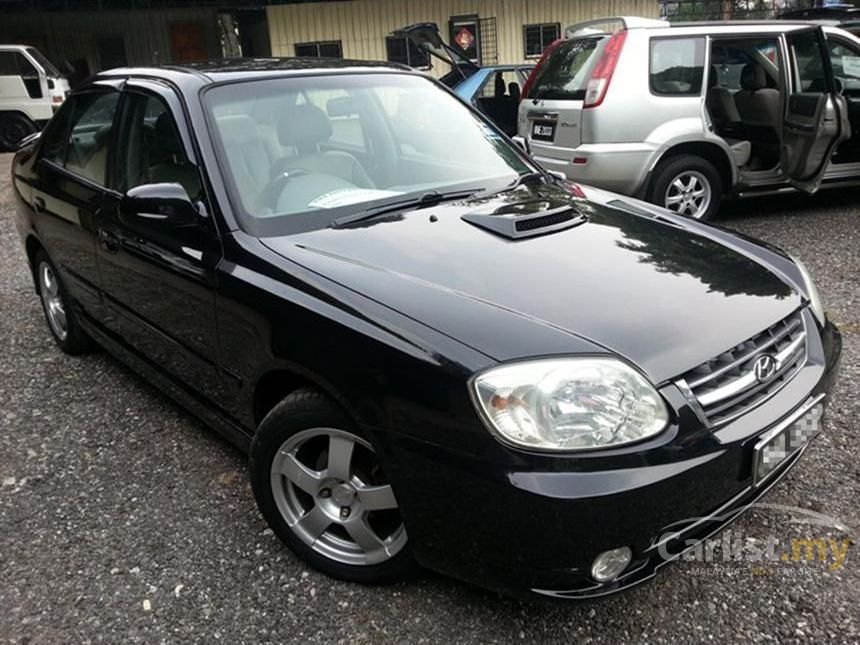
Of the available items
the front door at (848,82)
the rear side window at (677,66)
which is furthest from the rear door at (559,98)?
the front door at (848,82)

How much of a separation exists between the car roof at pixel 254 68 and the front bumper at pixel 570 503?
73.3 inches

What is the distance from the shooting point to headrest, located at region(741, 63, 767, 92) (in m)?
6.99

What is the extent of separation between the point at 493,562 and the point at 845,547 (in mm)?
1327

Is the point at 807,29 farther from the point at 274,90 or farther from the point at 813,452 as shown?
the point at 274,90

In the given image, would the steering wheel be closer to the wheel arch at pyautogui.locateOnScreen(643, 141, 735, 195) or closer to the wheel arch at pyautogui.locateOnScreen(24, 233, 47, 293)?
the wheel arch at pyautogui.locateOnScreen(24, 233, 47, 293)

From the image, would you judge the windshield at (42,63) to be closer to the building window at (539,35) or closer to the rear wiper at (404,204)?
the building window at (539,35)

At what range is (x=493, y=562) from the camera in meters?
1.96

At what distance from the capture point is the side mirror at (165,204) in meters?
2.67

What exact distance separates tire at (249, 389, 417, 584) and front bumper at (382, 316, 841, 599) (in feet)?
0.72

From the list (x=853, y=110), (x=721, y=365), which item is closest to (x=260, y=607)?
(x=721, y=365)

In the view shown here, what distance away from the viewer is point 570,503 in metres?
1.80

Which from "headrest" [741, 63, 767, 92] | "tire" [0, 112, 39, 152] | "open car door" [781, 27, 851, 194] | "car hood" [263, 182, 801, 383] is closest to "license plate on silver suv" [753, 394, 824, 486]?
"car hood" [263, 182, 801, 383]

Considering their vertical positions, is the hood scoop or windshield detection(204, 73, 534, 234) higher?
windshield detection(204, 73, 534, 234)

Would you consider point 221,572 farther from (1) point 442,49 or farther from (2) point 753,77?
(1) point 442,49
